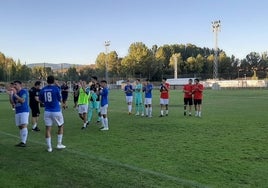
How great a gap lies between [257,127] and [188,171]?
25.9 ft

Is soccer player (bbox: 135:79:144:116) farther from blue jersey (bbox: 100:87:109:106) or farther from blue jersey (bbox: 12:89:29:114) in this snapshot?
blue jersey (bbox: 12:89:29:114)

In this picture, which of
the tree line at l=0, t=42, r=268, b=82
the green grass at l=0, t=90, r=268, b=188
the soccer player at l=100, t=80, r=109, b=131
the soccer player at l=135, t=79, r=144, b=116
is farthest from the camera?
the tree line at l=0, t=42, r=268, b=82

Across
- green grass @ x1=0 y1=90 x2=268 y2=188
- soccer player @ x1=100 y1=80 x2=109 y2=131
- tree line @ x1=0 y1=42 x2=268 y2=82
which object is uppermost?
tree line @ x1=0 y1=42 x2=268 y2=82

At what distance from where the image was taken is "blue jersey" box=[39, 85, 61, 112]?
10117mm

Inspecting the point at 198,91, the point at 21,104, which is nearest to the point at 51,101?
the point at 21,104

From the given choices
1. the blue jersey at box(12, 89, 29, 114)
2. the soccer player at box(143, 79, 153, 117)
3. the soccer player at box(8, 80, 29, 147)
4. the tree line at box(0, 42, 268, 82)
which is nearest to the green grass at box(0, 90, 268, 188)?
the soccer player at box(8, 80, 29, 147)

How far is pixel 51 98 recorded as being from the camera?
10.1 m

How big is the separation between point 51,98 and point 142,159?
3308mm

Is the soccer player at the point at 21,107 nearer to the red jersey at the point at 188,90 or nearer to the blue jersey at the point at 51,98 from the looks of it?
the blue jersey at the point at 51,98

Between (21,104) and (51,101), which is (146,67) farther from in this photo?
(51,101)

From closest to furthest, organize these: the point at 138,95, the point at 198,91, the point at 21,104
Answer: the point at 21,104 → the point at 198,91 → the point at 138,95

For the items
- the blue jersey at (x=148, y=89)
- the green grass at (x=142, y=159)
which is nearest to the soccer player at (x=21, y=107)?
the green grass at (x=142, y=159)

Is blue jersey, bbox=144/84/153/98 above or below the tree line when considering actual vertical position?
below

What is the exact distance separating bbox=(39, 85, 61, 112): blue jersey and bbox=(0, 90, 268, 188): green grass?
129 cm
